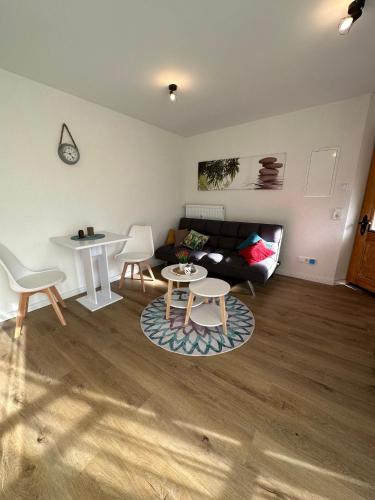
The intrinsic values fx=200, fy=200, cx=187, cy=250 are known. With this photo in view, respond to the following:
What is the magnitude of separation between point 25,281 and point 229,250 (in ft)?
8.96

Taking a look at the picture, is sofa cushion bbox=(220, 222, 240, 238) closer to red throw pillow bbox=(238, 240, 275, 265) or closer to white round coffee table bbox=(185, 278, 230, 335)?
red throw pillow bbox=(238, 240, 275, 265)

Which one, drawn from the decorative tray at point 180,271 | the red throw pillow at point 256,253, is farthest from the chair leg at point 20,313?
the red throw pillow at point 256,253

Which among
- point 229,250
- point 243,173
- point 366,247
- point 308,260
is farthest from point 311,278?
point 243,173

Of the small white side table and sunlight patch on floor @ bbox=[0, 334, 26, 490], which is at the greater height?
the small white side table

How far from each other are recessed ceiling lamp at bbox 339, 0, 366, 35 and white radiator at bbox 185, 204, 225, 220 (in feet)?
8.49

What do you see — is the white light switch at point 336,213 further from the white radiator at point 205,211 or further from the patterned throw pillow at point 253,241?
the white radiator at point 205,211

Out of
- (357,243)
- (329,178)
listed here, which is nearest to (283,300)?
(357,243)

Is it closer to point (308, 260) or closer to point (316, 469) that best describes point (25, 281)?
point (316, 469)

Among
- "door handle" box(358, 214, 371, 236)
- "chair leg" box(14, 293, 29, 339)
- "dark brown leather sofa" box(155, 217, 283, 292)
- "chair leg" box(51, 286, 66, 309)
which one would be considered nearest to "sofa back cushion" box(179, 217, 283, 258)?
"dark brown leather sofa" box(155, 217, 283, 292)

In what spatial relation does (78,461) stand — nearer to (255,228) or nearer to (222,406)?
(222,406)

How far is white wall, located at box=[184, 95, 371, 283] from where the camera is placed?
2.64 m

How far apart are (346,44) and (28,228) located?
3.43 metres

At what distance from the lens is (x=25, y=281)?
2096 millimetres

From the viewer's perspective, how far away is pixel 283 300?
2.59 meters
